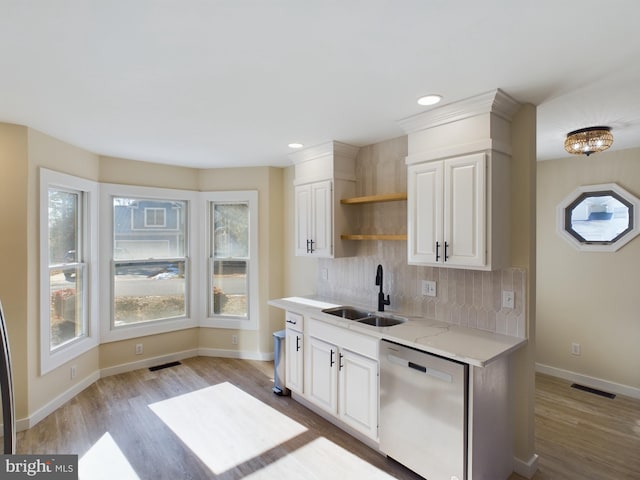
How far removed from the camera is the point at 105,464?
7.85 feet

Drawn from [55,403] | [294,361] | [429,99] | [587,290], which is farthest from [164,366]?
[587,290]

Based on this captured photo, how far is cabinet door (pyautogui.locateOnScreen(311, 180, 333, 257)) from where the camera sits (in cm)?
334

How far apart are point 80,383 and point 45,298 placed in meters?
1.09

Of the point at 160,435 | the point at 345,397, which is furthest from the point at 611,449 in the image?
the point at 160,435

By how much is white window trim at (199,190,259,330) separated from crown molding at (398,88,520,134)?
2425mm

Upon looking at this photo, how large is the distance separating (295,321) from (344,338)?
669 mm

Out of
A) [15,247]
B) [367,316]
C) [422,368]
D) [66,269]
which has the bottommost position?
[422,368]

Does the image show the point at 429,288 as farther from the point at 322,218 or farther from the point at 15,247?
the point at 15,247

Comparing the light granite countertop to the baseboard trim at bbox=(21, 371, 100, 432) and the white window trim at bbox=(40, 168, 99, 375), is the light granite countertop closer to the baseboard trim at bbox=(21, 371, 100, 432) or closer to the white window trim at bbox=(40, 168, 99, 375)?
the white window trim at bbox=(40, 168, 99, 375)

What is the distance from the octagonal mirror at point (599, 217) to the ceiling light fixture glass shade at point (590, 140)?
0.95 meters

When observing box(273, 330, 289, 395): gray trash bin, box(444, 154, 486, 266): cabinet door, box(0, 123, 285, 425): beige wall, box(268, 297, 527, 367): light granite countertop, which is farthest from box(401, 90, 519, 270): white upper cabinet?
box(0, 123, 285, 425): beige wall

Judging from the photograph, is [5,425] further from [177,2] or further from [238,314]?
[238,314]

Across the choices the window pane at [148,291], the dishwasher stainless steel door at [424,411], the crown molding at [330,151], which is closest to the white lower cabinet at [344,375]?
the dishwasher stainless steel door at [424,411]

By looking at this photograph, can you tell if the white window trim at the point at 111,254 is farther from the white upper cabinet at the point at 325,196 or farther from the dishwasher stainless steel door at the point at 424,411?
the dishwasher stainless steel door at the point at 424,411
